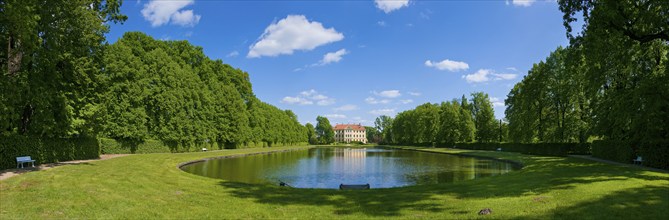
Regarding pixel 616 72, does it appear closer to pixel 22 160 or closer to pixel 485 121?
pixel 22 160

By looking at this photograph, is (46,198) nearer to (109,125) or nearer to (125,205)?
(125,205)

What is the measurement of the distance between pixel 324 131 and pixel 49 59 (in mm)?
165169

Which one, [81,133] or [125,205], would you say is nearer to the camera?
[125,205]

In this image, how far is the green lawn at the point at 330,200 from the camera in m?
10.1

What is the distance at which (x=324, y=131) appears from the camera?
186 metres

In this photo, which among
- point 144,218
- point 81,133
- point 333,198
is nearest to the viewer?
point 144,218

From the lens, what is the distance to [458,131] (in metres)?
79.9

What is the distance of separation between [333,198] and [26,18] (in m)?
16.0

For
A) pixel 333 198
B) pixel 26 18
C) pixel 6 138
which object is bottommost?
pixel 333 198

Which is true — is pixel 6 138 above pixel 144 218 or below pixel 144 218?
above

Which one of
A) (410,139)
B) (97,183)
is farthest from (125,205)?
(410,139)

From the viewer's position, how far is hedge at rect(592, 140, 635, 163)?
26.5 metres

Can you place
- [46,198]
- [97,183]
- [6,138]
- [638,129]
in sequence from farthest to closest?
1. [638,129]
2. [6,138]
3. [97,183]
4. [46,198]

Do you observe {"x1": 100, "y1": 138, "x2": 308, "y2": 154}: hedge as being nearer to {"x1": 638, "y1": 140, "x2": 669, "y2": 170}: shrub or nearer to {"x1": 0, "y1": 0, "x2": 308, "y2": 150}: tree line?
{"x1": 0, "y1": 0, "x2": 308, "y2": 150}: tree line
